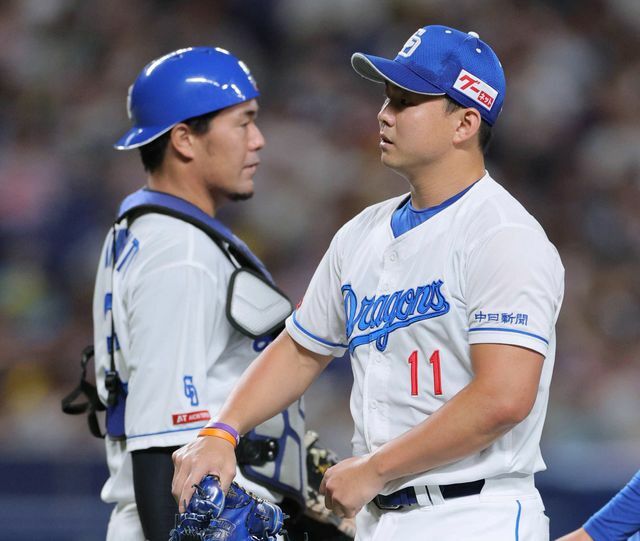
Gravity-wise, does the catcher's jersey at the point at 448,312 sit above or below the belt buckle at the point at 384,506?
above

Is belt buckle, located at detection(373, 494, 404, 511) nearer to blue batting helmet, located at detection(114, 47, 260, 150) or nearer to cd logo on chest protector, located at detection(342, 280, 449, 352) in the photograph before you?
cd logo on chest protector, located at detection(342, 280, 449, 352)

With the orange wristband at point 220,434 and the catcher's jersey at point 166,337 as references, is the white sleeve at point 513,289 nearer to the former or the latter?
the orange wristband at point 220,434

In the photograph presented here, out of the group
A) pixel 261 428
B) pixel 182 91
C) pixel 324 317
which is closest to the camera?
pixel 324 317

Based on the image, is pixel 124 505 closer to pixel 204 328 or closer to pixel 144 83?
pixel 204 328

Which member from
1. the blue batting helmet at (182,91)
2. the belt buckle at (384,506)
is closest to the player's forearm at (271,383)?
the belt buckle at (384,506)

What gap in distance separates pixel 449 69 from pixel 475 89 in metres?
0.08

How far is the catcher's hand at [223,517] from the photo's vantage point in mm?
2355

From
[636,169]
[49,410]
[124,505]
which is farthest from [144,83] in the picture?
[636,169]

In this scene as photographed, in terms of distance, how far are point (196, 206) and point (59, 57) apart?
18.8 ft

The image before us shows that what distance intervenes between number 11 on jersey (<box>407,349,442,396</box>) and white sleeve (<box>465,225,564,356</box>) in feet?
0.44

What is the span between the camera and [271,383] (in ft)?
8.85

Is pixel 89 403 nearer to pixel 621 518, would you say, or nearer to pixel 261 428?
pixel 261 428

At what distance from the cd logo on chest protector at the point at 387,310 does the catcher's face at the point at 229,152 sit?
942 mm

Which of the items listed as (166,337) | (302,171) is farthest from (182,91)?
(302,171)
